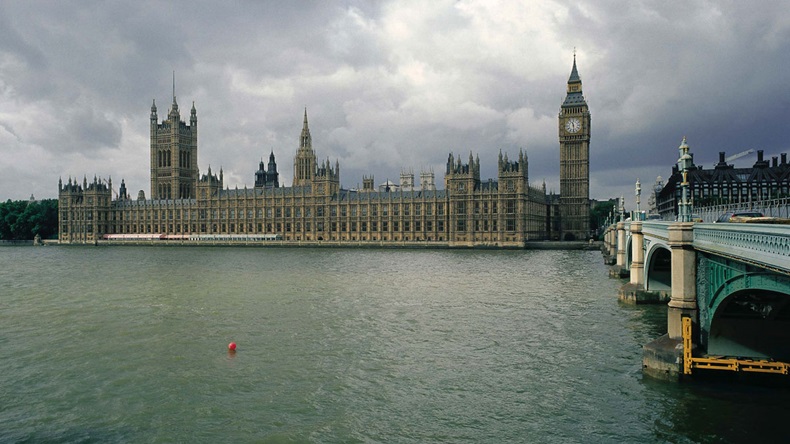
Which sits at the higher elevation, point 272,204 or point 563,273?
point 272,204

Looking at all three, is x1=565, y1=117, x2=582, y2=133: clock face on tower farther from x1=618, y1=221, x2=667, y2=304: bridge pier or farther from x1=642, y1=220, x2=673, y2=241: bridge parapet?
x1=642, y1=220, x2=673, y2=241: bridge parapet

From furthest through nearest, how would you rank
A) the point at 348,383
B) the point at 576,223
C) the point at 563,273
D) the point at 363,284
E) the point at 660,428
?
1. the point at 576,223
2. the point at 563,273
3. the point at 363,284
4. the point at 348,383
5. the point at 660,428

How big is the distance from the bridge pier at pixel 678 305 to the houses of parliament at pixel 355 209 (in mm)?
93322

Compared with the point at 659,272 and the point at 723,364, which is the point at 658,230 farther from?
the point at 723,364

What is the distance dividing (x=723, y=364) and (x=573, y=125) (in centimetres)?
11752

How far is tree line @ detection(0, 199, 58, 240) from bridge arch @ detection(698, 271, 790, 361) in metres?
172

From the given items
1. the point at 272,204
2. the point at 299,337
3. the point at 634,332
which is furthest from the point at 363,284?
the point at 272,204

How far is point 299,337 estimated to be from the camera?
28938mm

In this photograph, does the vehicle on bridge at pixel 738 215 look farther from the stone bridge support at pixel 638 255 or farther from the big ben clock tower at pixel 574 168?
the big ben clock tower at pixel 574 168

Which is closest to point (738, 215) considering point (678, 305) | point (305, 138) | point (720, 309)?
point (678, 305)

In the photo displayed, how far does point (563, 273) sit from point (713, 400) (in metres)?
42.8

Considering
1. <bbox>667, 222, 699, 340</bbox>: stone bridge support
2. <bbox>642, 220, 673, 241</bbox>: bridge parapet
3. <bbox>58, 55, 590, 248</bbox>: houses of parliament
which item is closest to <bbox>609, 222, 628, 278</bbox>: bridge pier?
<bbox>642, 220, 673, 241</bbox>: bridge parapet

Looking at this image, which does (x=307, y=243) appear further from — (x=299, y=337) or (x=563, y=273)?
(x=299, y=337)

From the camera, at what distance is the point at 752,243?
14578 millimetres
